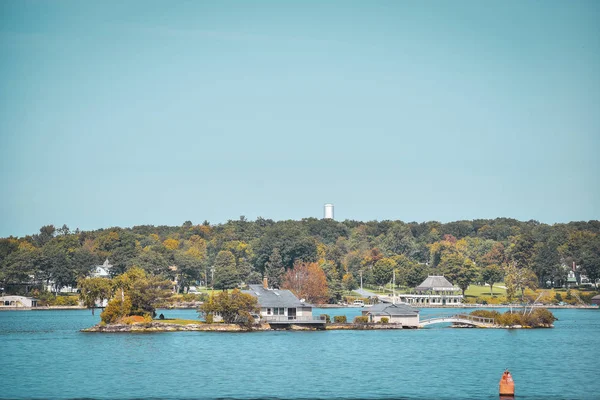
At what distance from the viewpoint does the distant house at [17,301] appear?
154375 millimetres

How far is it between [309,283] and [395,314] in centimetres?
5342

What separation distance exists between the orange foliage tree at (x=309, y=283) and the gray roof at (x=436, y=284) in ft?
76.0

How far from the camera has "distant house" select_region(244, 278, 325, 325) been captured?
95.7 meters

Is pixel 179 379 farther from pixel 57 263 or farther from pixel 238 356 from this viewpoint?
pixel 57 263

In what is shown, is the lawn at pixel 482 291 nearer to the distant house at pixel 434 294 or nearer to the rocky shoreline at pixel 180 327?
the distant house at pixel 434 294

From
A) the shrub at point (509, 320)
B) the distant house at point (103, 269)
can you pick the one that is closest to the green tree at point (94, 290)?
the shrub at point (509, 320)

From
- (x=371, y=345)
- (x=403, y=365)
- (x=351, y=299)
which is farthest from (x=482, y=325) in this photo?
(x=351, y=299)

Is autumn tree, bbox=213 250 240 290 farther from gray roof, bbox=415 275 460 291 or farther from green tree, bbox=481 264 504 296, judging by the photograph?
green tree, bbox=481 264 504 296

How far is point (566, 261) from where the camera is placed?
7490 inches

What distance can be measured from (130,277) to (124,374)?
34807mm

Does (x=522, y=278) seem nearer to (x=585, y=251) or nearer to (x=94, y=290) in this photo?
(x=585, y=251)

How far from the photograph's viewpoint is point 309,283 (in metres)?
153

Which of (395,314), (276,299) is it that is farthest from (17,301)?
(395,314)

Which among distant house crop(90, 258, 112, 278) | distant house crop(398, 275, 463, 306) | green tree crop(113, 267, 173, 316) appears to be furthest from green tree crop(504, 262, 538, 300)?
distant house crop(90, 258, 112, 278)
